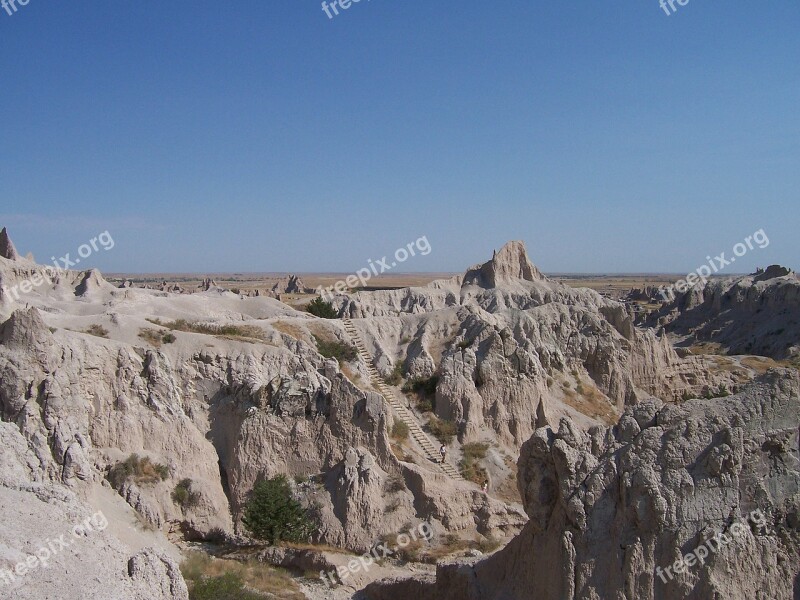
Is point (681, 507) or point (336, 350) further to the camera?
point (336, 350)

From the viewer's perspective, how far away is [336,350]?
29766mm

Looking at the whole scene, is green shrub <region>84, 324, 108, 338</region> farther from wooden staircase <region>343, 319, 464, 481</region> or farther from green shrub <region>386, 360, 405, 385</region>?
green shrub <region>386, 360, 405, 385</region>

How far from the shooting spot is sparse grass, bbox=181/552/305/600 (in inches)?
588

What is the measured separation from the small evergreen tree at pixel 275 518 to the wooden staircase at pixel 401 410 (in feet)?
20.5

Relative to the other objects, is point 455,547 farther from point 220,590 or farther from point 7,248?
point 7,248

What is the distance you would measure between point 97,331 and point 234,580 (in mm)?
12527

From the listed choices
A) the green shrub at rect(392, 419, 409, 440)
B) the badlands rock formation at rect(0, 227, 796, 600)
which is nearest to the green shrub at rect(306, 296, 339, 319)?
the badlands rock formation at rect(0, 227, 796, 600)

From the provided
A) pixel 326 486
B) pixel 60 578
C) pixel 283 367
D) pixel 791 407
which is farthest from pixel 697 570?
pixel 283 367

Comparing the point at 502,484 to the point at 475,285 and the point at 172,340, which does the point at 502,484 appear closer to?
the point at 172,340

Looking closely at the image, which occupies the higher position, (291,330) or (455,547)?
(291,330)

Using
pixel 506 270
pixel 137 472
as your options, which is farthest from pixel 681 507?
pixel 506 270

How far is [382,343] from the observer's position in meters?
32.8

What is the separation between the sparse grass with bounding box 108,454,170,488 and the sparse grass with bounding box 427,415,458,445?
35.5 feet

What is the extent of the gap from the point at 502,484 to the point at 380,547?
665cm
